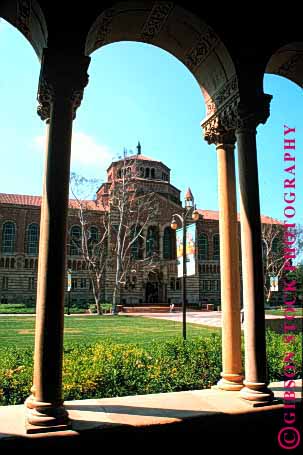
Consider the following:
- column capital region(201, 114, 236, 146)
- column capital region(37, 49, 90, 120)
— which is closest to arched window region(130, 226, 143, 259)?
column capital region(201, 114, 236, 146)

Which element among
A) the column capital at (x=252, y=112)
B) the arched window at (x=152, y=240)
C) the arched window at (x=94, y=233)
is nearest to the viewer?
the column capital at (x=252, y=112)

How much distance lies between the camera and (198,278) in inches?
2367

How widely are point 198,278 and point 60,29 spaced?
56891 mm

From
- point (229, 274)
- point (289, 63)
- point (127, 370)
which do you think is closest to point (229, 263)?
point (229, 274)

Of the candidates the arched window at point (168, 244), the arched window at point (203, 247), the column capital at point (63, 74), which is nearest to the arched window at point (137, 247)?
the arched window at point (168, 244)

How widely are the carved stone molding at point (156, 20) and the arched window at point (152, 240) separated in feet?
167

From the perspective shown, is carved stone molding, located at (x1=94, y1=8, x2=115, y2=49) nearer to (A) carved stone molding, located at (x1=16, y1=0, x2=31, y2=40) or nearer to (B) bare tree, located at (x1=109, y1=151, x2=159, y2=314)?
(A) carved stone molding, located at (x1=16, y1=0, x2=31, y2=40)

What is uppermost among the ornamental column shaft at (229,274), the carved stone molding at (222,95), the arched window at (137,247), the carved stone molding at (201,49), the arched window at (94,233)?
the arched window at (94,233)

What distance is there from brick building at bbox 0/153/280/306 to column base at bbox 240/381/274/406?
4455 cm

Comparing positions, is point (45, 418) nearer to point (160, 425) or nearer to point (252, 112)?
point (160, 425)

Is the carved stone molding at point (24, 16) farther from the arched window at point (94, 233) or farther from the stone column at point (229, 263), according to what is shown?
the arched window at point (94, 233)

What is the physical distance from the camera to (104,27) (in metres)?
5.75

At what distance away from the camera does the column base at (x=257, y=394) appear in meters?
4.84

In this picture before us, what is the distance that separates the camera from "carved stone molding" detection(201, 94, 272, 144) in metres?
5.73
